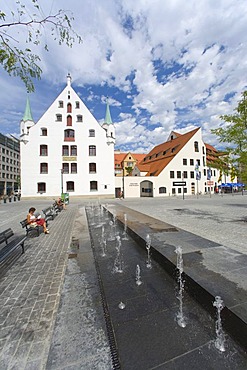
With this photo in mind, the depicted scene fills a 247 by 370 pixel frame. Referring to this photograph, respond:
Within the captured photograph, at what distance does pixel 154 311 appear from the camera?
2857 mm

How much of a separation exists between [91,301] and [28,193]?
37.1 meters

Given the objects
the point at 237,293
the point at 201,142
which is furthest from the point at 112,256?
the point at 201,142

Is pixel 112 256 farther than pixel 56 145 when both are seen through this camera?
No

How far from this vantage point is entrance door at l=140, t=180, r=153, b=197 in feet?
154

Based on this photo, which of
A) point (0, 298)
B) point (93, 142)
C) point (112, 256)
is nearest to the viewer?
point (0, 298)

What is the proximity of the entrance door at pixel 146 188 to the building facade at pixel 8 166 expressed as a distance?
165 feet

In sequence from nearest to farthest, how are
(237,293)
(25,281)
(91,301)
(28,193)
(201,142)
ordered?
(237,293) < (91,301) < (25,281) < (28,193) < (201,142)

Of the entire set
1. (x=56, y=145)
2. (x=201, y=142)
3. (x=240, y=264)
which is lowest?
(x=240, y=264)

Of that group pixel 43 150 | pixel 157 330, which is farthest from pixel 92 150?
pixel 157 330

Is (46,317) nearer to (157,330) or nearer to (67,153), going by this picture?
(157,330)

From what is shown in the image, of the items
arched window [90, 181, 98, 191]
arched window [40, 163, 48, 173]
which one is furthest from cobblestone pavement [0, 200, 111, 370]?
arched window [40, 163, 48, 173]

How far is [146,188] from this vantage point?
48469 mm

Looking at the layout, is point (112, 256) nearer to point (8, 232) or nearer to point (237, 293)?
point (237, 293)

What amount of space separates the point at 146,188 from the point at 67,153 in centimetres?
2138
